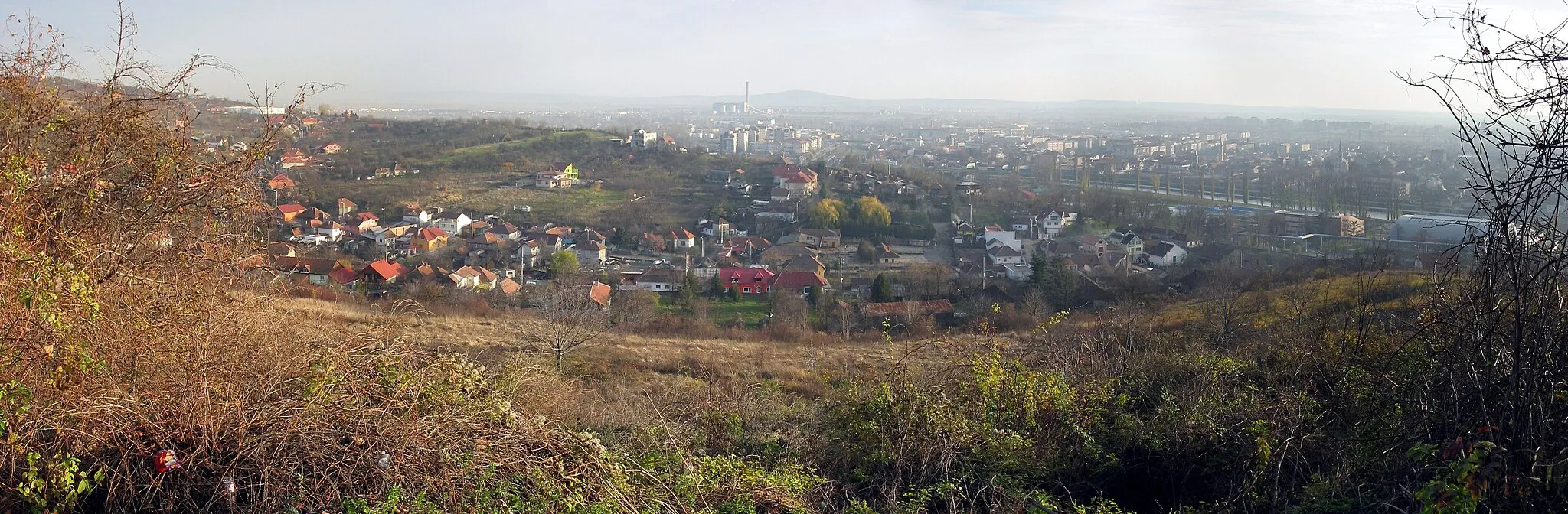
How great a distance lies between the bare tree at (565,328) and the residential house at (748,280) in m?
4.80

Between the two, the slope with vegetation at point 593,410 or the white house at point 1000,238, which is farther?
the white house at point 1000,238

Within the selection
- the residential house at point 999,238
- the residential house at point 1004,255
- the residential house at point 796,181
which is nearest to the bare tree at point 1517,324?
the residential house at point 1004,255

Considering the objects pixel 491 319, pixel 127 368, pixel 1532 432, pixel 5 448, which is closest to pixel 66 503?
pixel 5 448

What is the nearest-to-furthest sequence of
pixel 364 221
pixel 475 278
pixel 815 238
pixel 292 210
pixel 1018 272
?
1. pixel 475 278
2. pixel 1018 272
3. pixel 292 210
4. pixel 364 221
5. pixel 815 238

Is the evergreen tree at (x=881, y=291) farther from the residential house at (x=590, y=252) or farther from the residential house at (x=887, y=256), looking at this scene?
the residential house at (x=590, y=252)

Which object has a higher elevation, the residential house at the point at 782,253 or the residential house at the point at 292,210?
the residential house at the point at 292,210

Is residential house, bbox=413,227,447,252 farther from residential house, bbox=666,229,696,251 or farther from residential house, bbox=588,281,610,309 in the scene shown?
residential house, bbox=588,281,610,309

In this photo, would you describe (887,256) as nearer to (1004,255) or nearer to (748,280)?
(1004,255)

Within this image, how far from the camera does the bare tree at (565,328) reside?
29.5 ft

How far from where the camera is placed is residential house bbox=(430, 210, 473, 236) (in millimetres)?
22252

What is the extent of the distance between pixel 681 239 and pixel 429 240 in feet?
18.2

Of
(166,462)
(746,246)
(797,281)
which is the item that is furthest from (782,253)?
(166,462)

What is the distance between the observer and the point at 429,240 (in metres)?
20.3

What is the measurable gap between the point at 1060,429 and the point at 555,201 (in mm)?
23189
